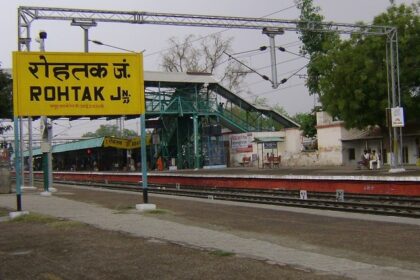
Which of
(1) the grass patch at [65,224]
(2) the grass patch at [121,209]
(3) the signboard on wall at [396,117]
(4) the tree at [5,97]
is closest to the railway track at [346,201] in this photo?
(2) the grass patch at [121,209]

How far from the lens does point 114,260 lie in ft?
30.5

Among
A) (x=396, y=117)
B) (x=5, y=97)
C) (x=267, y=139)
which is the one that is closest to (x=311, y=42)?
(x=267, y=139)

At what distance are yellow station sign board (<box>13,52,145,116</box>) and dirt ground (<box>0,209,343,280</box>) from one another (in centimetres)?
581

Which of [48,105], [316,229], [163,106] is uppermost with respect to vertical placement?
[163,106]

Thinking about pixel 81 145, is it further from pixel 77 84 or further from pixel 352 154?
pixel 77 84

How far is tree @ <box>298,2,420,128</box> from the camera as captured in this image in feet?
133

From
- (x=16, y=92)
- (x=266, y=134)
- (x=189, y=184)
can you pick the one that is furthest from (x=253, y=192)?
(x=266, y=134)

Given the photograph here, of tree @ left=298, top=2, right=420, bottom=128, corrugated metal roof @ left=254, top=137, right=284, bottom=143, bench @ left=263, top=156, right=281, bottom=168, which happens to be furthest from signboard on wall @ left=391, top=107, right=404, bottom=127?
corrugated metal roof @ left=254, top=137, right=284, bottom=143

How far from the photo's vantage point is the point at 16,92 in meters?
17.4

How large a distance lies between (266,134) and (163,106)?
10.3 metres

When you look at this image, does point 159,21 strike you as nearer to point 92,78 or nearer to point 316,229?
point 92,78

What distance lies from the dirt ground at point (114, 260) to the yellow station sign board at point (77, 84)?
581cm

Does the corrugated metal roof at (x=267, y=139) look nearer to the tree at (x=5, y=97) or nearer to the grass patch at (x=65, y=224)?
the tree at (x=5, y=97)

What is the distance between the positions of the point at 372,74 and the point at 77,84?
2810cm
